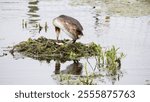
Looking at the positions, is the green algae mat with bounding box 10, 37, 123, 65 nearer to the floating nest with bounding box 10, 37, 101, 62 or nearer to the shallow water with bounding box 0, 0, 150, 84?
the floating nest with bounding box 10, 37, 101, 62

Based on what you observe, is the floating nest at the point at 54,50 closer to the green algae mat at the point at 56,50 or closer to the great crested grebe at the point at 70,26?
the green algae mat at the point at 56,50

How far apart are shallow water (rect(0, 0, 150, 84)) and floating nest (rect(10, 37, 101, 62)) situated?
178 mm

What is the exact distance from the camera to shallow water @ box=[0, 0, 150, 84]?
359 inches

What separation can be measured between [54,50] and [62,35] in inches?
70.3

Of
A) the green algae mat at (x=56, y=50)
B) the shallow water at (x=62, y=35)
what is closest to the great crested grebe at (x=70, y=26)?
the green algae mat at (x=56, y=50)

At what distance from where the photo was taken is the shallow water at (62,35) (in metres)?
9.11

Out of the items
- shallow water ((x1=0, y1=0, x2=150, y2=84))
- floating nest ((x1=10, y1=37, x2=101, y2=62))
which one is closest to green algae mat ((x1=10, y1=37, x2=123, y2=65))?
floating nest ((x1=10, y1=37, x2=101, y2=62))

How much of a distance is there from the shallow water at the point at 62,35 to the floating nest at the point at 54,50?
178mm

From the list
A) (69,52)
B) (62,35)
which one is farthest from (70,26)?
(62,35)

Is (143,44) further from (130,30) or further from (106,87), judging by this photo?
(106,87)

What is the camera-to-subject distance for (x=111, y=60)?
9289 mm

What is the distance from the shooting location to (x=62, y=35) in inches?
463

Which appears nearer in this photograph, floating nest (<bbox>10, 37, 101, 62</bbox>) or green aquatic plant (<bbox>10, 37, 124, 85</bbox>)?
green aquatic plant (<bbox>10, 37, 124, 85</bbox>)

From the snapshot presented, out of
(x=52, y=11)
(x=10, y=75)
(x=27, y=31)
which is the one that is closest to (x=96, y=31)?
(x=27, y=31)
